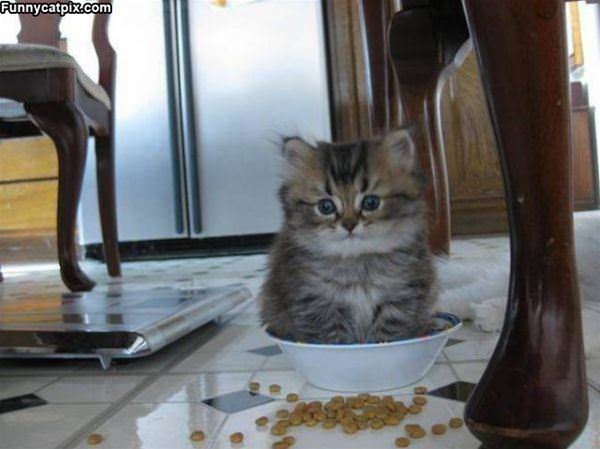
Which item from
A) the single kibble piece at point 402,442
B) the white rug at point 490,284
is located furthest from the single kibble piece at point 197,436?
the white rug at point 490,284

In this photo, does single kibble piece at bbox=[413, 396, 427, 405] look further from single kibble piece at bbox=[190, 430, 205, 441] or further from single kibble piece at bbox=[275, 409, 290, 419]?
single kibble piece at bbox=[190, 430, 205, 441]

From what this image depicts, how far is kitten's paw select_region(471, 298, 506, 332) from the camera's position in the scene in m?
1.14

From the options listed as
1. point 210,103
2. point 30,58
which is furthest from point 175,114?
point 30,58

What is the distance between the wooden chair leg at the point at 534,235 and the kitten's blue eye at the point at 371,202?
327 millimetres

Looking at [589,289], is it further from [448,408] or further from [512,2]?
[512,2]

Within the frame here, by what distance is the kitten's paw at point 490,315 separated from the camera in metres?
1.14

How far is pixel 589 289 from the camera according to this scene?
130 centimetres

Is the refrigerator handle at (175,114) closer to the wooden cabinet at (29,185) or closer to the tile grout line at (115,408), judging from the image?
the wooden cabinet at (29,185)

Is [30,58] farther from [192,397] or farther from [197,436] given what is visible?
[197,436]

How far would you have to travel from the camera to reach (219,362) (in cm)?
106

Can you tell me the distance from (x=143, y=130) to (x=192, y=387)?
3.09 metres

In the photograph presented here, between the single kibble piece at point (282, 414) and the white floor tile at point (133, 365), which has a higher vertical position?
the single kibble piece at point (282, 414)

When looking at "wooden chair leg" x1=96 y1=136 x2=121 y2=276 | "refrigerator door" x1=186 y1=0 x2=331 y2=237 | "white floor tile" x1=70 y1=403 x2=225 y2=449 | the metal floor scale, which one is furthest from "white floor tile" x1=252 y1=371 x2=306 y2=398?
"refrigerator door" x1=186 y1=0 x2=331 y2=237

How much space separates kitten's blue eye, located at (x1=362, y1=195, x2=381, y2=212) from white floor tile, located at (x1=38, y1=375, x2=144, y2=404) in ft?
1.47
